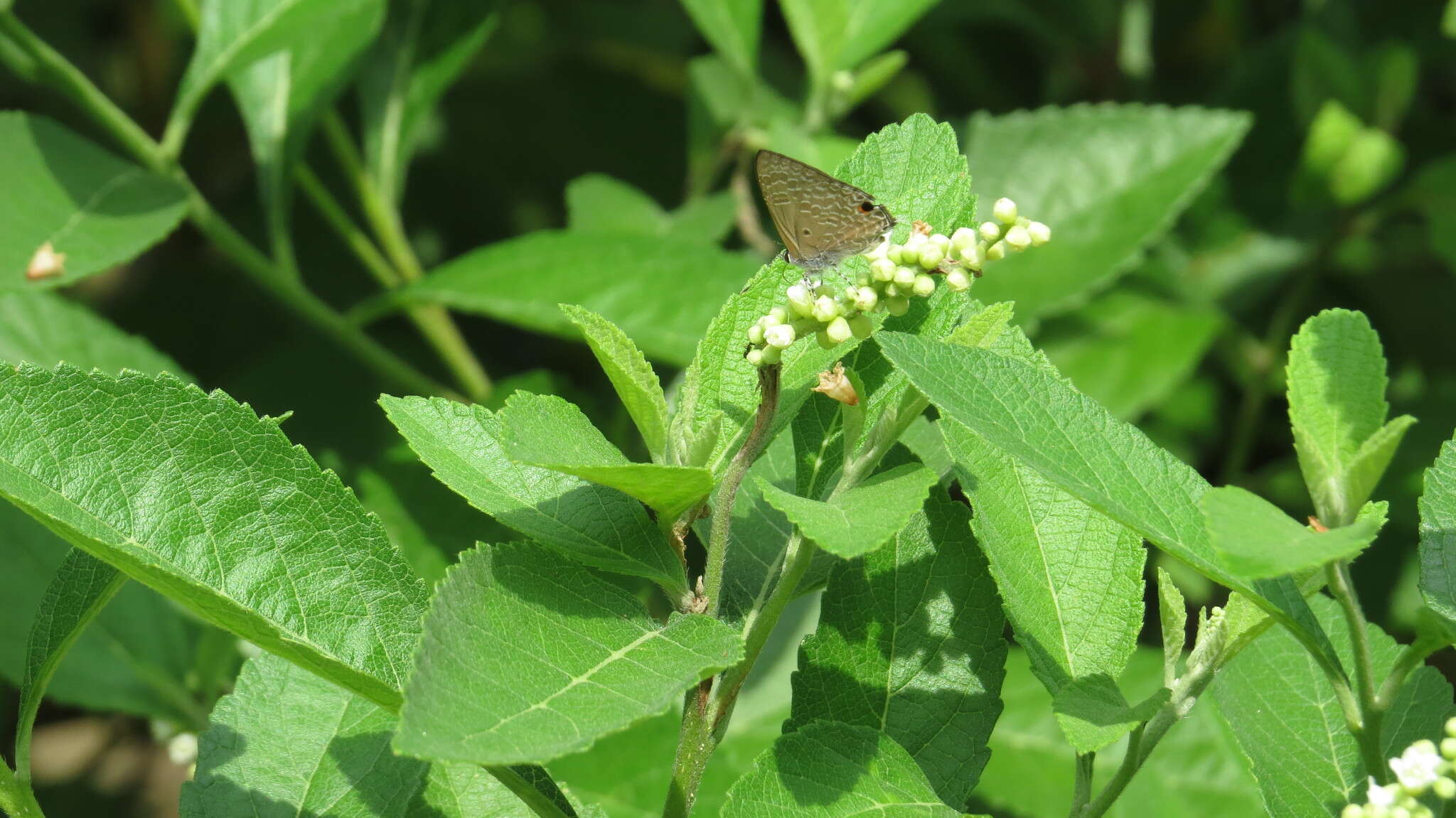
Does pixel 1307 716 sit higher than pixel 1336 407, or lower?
lower

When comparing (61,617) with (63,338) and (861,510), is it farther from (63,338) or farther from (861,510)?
(63,338)

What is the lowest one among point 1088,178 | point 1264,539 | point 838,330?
point 1088,178

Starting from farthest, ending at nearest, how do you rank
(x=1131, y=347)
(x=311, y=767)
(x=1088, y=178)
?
(x=1131, y=347) < (x=1088, y=178) < (x=311, y=767)

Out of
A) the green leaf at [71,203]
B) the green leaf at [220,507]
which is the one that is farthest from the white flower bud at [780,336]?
the green leaf at [71,203]

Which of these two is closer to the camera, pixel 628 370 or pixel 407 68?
pixel 628 370

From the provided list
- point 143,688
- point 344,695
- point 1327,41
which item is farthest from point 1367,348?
A: point 1327,41

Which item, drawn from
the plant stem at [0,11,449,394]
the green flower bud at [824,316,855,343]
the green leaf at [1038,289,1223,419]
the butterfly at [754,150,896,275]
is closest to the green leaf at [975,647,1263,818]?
the green leaf at [1038,289,1223,419]

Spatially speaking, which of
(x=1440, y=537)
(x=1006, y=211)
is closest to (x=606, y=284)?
(x=1006, y=211)

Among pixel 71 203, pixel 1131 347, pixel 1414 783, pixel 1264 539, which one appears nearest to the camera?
pixel 1264 539
